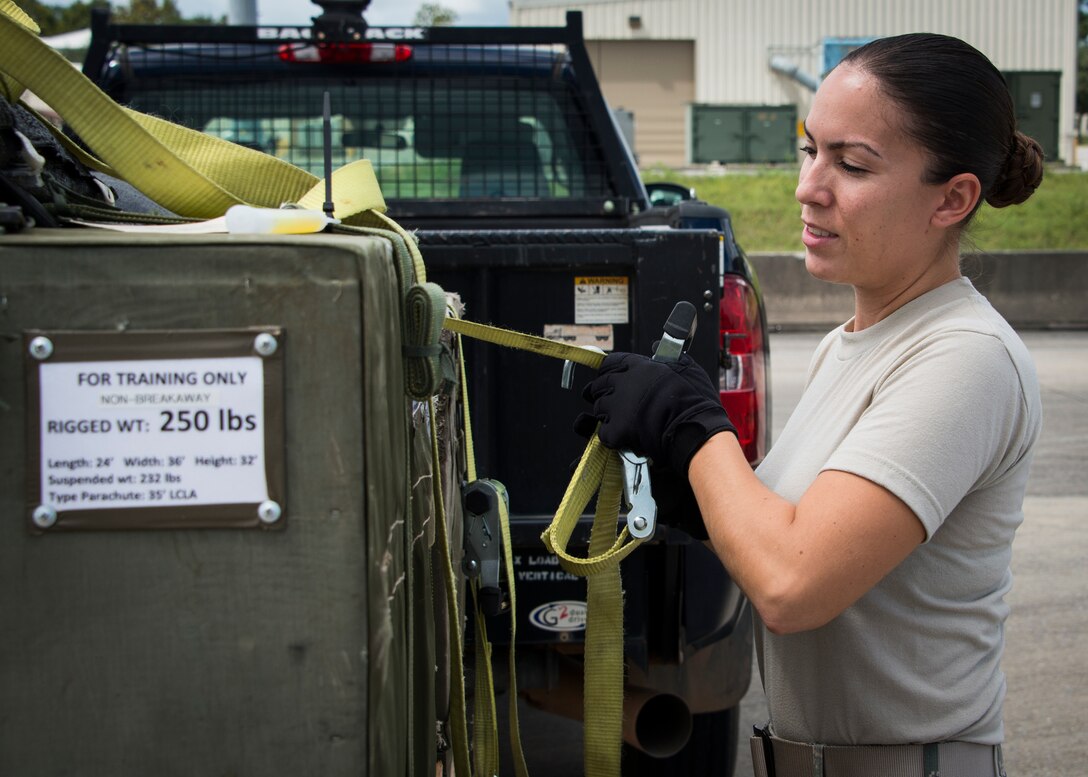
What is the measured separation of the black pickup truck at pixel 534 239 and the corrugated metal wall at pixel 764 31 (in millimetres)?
35513

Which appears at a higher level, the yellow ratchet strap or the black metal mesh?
the black metal mesh

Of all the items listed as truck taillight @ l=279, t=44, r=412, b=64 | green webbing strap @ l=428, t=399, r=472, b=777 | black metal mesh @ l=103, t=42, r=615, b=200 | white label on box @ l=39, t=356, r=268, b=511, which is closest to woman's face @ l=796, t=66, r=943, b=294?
green webbing strap @ l=428, t=399, r=472, b=777

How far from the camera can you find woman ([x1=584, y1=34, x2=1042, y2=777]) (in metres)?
1.58

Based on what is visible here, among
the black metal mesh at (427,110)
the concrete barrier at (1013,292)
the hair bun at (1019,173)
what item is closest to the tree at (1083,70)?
the concrete barrier at (1013,292)

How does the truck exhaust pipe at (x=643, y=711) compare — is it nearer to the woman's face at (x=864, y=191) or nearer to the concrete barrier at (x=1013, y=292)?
the woman's face at (x=864, y=191)

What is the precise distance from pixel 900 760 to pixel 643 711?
1574 mm

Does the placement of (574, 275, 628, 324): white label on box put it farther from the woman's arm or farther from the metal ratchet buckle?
the woman's arm

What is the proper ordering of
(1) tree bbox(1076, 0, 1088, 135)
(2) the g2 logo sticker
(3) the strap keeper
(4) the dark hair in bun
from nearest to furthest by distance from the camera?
(3) the strap keeper
(4) the dark hair in bun
(2) the g2 logo sticker
(1) tree bbox(1076, 0, 1088, 135)

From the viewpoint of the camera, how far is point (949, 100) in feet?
5.66

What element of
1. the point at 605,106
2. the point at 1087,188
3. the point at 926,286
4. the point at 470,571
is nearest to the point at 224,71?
the point at 605,106

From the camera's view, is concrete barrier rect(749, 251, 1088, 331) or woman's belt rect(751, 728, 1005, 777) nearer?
woman's belt rect(751, 728, 1005, 777)

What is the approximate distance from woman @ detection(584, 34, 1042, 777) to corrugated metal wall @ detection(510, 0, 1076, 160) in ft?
126

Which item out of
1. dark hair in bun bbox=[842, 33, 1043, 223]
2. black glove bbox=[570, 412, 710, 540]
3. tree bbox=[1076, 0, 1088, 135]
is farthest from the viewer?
tree bbox=[1076, 0, 1088, 135]

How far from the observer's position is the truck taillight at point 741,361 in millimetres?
3129
